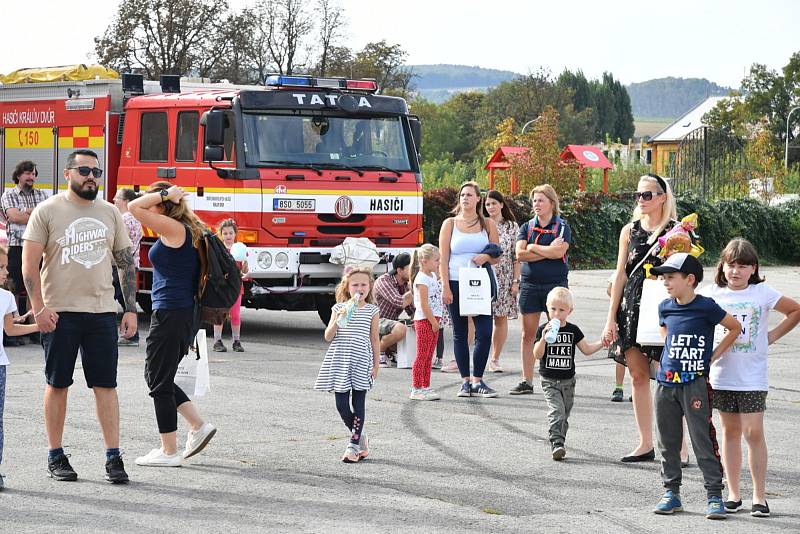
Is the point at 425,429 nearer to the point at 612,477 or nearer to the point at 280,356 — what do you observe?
the point at 612,477

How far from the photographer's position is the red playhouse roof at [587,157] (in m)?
39.6

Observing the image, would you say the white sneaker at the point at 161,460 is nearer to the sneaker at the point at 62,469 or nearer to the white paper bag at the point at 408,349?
the sneaker at the point at 62,469

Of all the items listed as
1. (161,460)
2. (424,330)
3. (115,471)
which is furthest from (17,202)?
(115,471)

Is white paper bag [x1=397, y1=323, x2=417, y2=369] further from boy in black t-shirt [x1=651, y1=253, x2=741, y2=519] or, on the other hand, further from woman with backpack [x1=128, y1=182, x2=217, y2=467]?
boy in black t-shirt [x1=651, y1=253, x2=741, y2=519]

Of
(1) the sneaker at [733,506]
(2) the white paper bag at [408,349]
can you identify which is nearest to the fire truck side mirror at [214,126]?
(2) the white paper bag at [408,349]

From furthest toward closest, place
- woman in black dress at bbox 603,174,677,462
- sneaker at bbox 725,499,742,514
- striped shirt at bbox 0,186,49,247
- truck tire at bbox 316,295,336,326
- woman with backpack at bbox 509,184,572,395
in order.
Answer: truck tire at bbox 316,295,336,326
striped shirt at bbox 0,186,49,247
woman with backpack at bbox 509,184,572,395
woman in black dress at bbox 603,174,677,462
sneaker at bbox 725,499,742,514

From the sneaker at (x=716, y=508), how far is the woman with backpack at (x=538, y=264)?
4.33m

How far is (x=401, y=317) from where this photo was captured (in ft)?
40.8

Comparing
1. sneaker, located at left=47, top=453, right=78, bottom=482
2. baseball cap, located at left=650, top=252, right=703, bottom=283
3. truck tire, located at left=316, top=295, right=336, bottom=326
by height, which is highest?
baseball cap, located at left=650, top=252, right=703, bottom=283

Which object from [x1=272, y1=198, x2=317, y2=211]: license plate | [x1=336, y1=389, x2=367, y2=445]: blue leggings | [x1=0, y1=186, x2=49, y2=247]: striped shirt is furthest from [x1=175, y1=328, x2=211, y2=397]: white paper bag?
[x1=272, y1=198, x2=317, y2=211]: license plate

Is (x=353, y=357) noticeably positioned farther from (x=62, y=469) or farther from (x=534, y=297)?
(x=534, y=297)

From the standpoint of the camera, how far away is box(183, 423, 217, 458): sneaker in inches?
300

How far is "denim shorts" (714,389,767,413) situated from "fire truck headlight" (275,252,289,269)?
27.3ft

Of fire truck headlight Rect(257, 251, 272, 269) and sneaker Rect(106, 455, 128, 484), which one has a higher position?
fire truck headlight Rect(257, 251, 272, 269)
